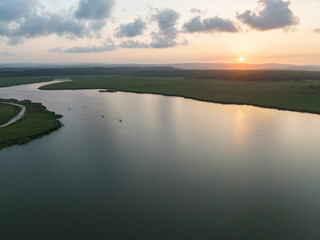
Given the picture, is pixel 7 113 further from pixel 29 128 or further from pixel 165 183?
pixel 165 183

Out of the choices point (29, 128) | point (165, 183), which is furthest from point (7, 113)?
point (165, 183)

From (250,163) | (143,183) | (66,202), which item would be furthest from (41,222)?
(250,163)

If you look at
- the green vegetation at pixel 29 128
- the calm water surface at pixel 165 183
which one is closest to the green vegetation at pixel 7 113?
the green vegetation at pixel 29 128

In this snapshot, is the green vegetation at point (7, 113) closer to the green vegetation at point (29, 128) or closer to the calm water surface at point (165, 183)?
the green vegetation at point (29, 128)

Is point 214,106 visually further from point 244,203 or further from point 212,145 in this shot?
point 244,203

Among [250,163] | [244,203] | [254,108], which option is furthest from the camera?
[254,108]

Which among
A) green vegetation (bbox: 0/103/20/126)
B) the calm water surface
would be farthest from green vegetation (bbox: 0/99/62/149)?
the calm water surface

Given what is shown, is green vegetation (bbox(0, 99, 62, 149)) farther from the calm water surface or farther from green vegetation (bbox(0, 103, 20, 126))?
the calm water surface
